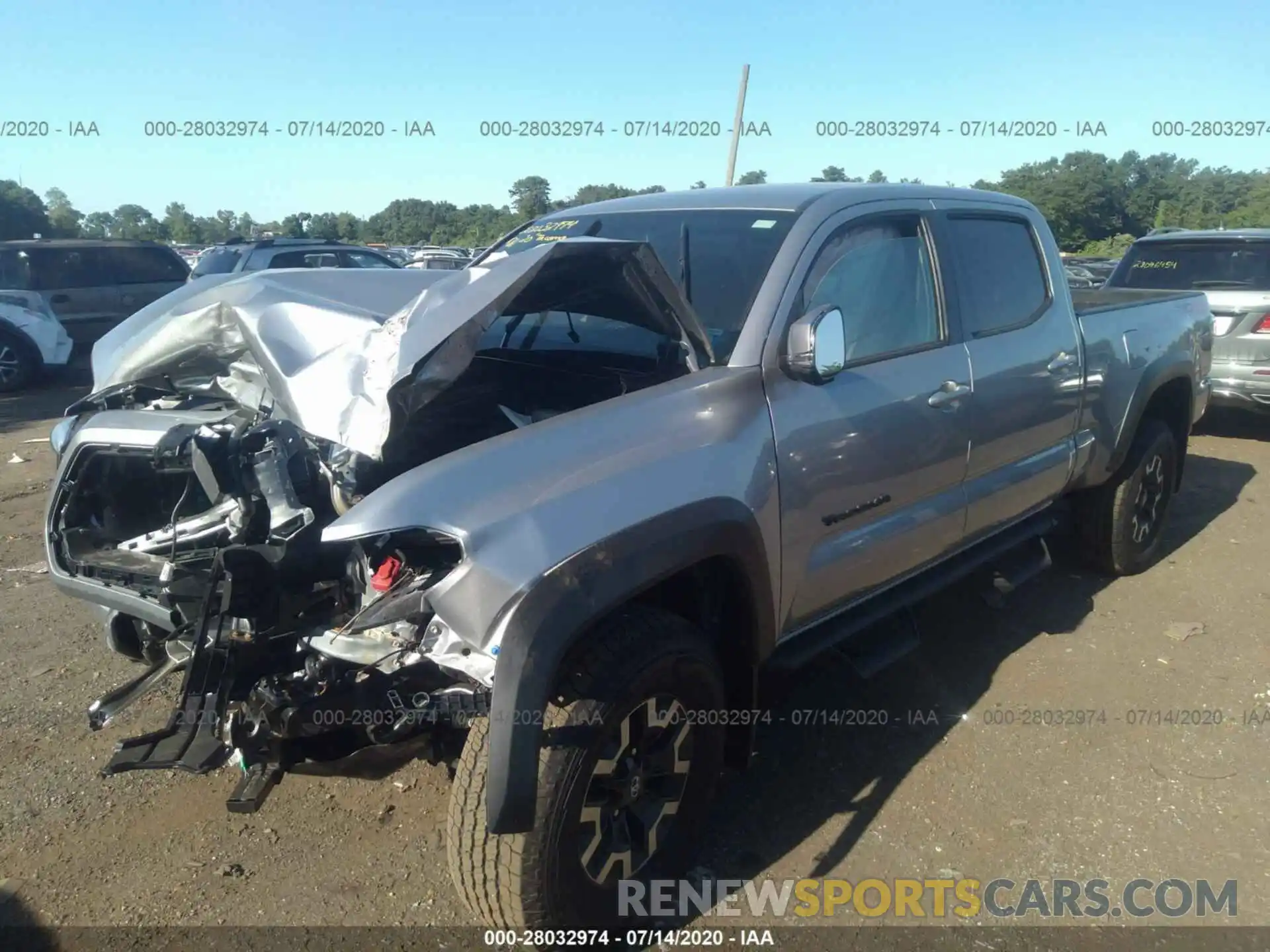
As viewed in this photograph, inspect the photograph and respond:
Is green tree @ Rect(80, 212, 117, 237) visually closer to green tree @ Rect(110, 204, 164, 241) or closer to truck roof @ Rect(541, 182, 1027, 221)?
green tree @ Rect(110, 204, 164, 241)

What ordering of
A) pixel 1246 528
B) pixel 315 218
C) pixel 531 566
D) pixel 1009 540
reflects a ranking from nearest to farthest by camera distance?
pixel 531 566, pixel 1009 540, pixel 1246 528, pixel 315 218

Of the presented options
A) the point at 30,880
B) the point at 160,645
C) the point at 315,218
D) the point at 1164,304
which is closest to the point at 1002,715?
the point at 1164,304

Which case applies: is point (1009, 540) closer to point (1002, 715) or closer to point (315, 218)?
point (1002, 715)

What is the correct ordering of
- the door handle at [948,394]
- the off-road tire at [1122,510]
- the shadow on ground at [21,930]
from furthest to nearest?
the off-road tire at [1122,510]
the door handle at [948,394]
the shadow on ground at [21,930]

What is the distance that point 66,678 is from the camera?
12.7ft

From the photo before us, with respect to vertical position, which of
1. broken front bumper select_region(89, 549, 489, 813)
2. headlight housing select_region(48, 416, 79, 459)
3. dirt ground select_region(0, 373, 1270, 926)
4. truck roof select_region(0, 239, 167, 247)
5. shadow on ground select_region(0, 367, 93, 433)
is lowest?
shadow on ground select_region(0, 367, 93, 433)

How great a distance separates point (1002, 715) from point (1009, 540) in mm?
804

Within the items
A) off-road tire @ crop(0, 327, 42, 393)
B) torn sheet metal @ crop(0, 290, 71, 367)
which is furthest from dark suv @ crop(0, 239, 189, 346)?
off-road tire @ crop(0, 327, 42, 393)

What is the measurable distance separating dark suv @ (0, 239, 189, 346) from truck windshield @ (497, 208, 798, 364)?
32.5 feet

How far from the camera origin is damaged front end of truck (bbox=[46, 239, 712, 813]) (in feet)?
7.68

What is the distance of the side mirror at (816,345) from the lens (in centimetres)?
275

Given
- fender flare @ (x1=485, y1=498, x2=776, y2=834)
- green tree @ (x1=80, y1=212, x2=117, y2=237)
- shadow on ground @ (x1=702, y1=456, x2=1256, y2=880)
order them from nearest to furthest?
fender flare @ (x1=485, y1=498, x2=776, y2=834) < shadow on ground @ (x1=702, y1=456, x2=1256, y2=880) < green tree @ (x1=80, y1=212, x2=117, y2=237)

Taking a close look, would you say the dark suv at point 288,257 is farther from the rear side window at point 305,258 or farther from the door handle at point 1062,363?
the door handle at point 1062,363

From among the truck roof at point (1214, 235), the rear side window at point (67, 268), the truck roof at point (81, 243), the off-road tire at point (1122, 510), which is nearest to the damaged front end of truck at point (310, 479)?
the off-road tire at point (1122, 510)
